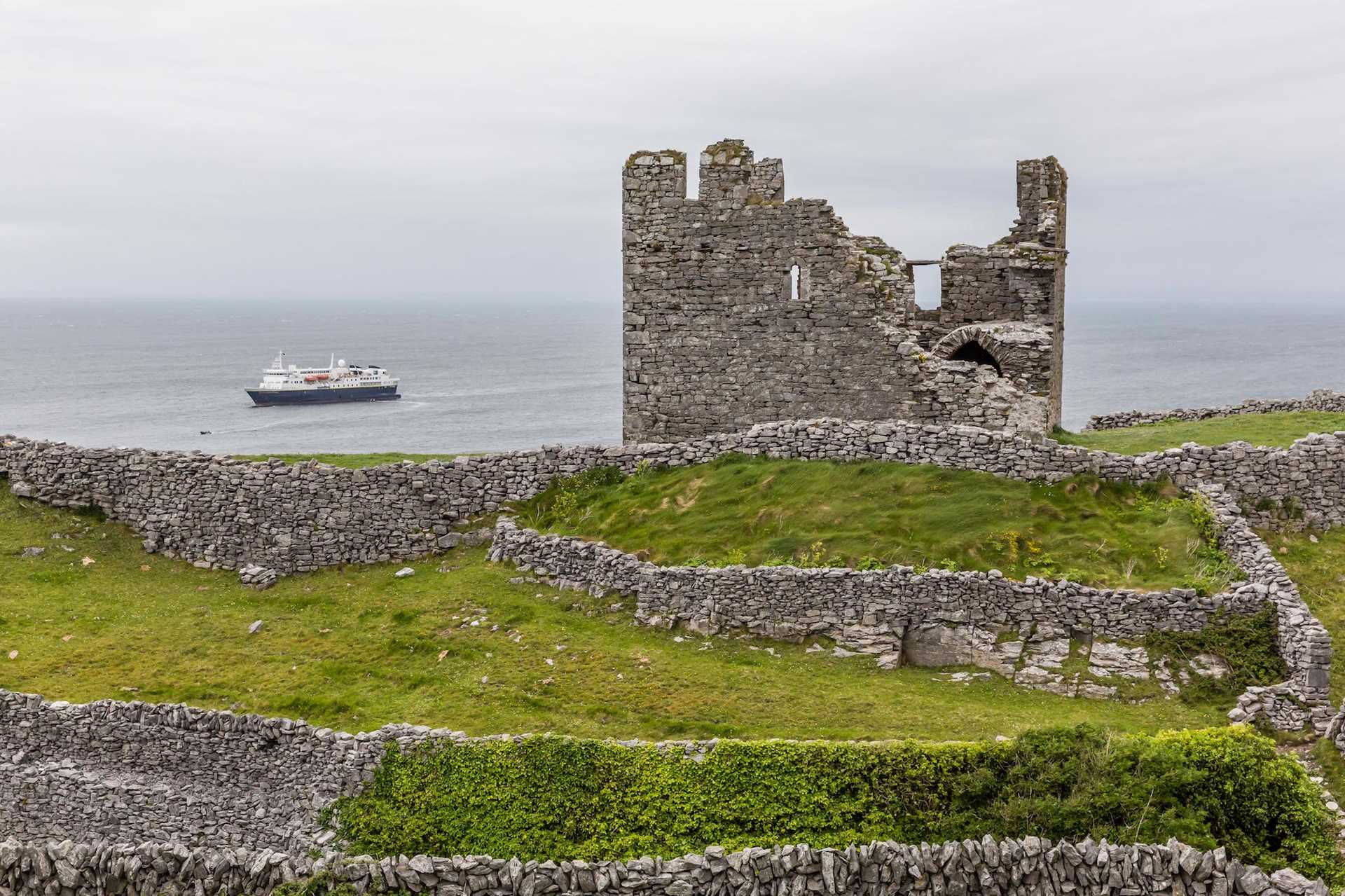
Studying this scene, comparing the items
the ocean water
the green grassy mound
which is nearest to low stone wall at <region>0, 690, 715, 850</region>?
the green grassy mound

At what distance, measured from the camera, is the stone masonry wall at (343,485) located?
24922 mm

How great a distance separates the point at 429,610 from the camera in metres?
23.3

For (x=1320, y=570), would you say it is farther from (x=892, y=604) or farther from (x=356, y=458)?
(x=356, y=458)

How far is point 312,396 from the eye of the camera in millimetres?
107875

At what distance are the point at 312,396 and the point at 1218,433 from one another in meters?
91.8

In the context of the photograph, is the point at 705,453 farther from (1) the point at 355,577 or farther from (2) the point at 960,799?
(2) the point at 960,799

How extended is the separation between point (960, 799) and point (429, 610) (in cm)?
1173

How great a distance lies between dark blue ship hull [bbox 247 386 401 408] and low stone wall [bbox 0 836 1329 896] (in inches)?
3704

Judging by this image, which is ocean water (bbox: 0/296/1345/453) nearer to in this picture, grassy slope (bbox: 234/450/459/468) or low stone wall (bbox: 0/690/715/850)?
grassy slope (bbox: 234/450/459/468)

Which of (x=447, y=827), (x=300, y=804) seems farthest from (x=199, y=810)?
(x=447, y=827)

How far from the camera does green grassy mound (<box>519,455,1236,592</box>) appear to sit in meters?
20.8

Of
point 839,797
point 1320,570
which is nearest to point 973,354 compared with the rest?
point 1320,570

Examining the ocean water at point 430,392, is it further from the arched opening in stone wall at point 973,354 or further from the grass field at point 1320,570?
the grass field at point 1320,570

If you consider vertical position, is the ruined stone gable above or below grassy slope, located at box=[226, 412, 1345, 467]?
above
